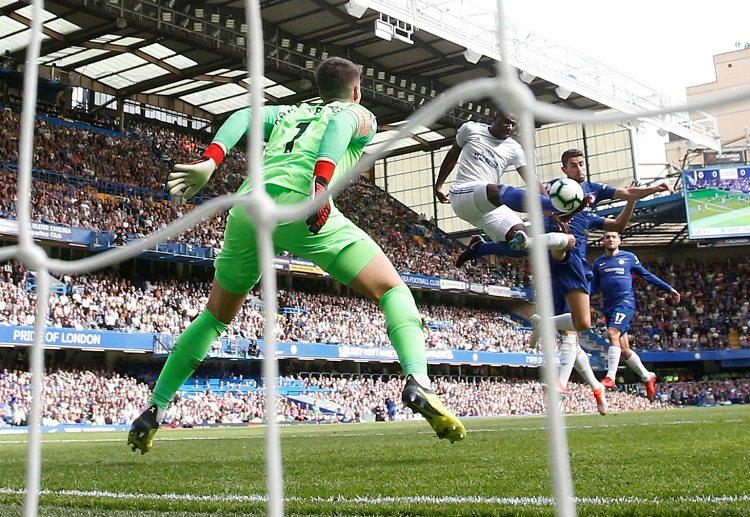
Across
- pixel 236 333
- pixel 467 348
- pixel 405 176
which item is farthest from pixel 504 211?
pixel 405 176

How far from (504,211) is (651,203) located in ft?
88.1

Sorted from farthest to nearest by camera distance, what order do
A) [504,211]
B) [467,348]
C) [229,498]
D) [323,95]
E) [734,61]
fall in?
[734,61] → [467,348] → [504,211] → [323,95] → [229,498]

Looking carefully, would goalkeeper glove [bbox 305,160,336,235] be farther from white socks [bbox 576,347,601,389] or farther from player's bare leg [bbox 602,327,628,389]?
player's bare leg [bbox 602,327,628,389]

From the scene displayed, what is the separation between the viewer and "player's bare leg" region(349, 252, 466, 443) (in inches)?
140

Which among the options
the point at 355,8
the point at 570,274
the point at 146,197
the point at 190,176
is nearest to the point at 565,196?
the point at 570,274

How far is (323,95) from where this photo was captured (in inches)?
165

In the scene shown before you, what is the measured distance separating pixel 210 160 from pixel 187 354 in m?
1.04

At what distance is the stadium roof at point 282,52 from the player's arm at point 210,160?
56.4 feet

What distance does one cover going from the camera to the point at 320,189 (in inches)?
142

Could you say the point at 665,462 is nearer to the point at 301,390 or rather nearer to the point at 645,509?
the point at 645,509

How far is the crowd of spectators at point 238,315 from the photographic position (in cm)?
1956

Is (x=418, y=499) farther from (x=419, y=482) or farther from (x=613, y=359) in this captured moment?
(x=613, y=359)

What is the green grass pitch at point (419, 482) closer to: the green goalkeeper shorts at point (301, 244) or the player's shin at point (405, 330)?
the player's shin at point (405, 330)

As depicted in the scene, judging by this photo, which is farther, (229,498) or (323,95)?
(323,95)
